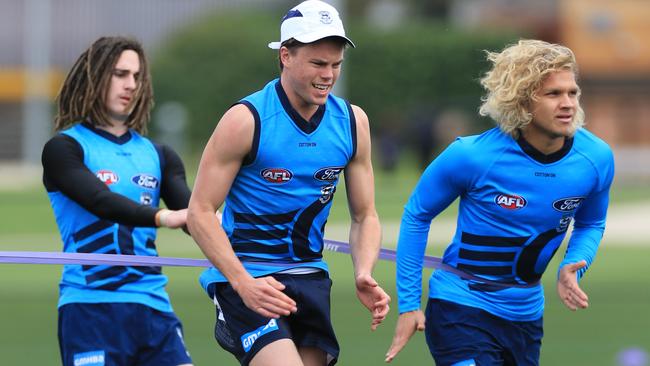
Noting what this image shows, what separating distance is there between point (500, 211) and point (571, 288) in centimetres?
46

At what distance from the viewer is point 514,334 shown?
19.0ft

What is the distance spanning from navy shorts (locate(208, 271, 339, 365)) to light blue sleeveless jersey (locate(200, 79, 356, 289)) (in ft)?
0.24

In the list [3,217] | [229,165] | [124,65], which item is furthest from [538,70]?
[3,217]

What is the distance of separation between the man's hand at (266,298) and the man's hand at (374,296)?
1.24 feet

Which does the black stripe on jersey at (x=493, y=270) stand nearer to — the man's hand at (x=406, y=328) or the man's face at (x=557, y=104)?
the man's hand at (x=406, y=328)

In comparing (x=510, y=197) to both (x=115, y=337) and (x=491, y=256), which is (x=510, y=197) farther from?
(x=115, y=337)

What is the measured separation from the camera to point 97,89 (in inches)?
247

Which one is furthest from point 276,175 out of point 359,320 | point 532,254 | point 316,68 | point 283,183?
point 359,320

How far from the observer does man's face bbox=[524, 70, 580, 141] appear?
Result: 18.5 ft

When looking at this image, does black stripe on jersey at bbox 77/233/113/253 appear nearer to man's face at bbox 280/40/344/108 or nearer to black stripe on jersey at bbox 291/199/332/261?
black stripe on jersey at bbox 291/199/332/261

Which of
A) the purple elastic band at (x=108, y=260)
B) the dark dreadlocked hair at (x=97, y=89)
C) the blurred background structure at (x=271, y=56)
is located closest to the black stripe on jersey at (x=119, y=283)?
the purple elastic band at (x=108, y=260)

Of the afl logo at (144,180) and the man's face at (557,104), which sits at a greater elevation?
the man's face at (557,104)

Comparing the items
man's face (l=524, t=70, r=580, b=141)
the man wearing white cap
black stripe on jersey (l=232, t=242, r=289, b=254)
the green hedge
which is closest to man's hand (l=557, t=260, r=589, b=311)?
man's face (l=524, t=70, r=580, b=141)

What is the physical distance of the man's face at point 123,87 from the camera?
6.31m
